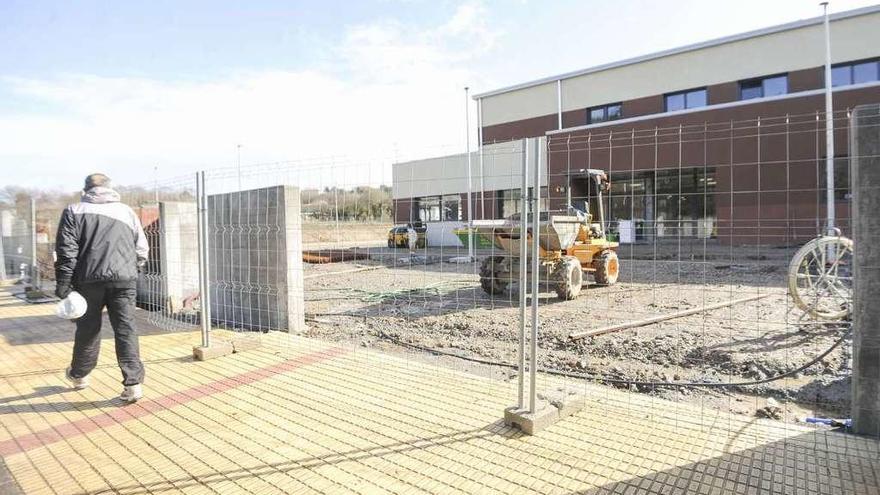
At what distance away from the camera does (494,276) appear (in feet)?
35.7

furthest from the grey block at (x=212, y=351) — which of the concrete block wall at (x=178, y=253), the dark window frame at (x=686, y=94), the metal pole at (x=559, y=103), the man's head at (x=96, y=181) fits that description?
the metal pole at (x=559, y=103)

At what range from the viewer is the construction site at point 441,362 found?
2918mm

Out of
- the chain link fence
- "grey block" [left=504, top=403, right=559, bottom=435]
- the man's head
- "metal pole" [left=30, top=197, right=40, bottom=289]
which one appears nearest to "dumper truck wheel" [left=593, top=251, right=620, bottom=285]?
the chain link fence

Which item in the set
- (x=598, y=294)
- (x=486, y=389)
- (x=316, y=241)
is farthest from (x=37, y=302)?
(x=598, y=294)

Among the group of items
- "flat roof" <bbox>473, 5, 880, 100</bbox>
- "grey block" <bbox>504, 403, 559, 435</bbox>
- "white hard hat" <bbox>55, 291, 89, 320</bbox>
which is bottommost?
"grey block" <bbox>504, 403, 559, 435</bbox>

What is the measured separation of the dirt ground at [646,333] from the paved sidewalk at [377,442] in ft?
4.12

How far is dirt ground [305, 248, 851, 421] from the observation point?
16.6 ft

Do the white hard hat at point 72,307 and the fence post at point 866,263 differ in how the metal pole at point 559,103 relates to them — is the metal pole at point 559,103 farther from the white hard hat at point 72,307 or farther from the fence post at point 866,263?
the white hard hat at point 72,307

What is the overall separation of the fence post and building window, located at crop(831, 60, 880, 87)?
22724 millimetres

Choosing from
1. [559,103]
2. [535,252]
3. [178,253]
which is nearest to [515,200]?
[535,252]

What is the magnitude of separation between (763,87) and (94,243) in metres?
25.9

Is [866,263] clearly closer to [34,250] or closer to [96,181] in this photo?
[96,181]

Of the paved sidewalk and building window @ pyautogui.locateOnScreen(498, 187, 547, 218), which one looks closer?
the paved sidewalk

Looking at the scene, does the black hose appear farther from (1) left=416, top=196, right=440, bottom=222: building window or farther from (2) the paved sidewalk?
(1) left=416, top=196, right=440, bottom=222: building window
